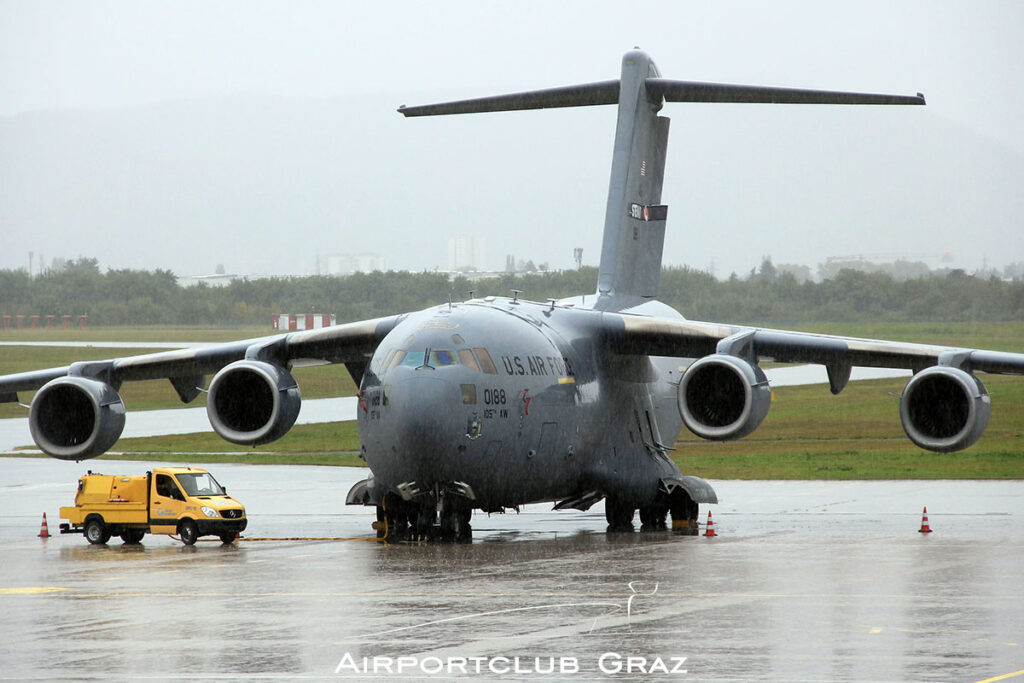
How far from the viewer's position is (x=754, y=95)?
22547 mm

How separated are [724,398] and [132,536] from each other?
8.76m

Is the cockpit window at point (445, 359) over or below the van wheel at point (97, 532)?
over

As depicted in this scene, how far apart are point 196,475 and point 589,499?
588 centimetres

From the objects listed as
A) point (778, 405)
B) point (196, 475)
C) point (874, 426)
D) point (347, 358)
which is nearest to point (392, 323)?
point (347, 358)

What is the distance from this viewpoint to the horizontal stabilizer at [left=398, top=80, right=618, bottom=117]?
22.8 meters

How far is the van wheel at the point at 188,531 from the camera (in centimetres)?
2019

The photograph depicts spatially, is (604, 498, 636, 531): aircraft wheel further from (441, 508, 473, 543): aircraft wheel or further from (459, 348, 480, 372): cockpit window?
(459, 348, 480, 372): cockpit window

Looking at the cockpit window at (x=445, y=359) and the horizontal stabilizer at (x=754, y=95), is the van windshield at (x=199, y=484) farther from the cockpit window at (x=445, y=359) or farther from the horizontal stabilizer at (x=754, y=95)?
the horizontal stabilizer at (x=754, y=95)

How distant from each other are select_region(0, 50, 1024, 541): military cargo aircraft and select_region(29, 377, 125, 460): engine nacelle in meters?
0.03

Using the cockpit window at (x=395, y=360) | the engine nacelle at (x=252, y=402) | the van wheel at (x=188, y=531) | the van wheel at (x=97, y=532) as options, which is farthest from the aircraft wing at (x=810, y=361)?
the van wheel at (x=97, y=532)

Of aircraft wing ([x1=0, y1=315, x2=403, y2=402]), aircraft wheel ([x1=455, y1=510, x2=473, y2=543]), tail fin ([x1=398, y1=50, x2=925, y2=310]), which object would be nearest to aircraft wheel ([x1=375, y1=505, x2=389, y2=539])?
aircraft wheel ([x1=455, y1=510, x2=473, y2=543])

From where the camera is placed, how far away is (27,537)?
2188 centimetres

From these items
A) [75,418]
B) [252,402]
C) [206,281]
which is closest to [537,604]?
[252,402]

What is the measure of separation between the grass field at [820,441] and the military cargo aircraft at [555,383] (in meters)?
6.75
